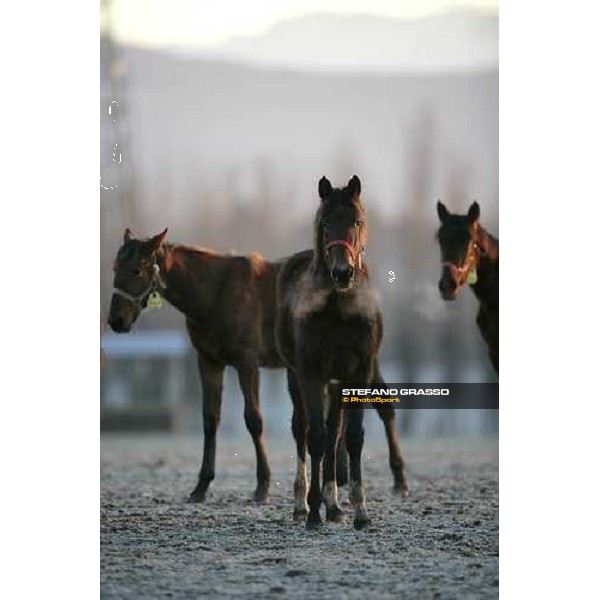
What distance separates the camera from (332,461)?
881 cm

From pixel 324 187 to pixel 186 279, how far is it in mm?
1025

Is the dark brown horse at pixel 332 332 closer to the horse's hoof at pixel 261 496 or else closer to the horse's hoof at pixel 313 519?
the horse's hoof at pixel 313 519

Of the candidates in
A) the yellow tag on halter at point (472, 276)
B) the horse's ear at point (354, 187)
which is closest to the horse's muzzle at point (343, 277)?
the horse's ear at point (354, 187)

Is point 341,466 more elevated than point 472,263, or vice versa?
point 472,263

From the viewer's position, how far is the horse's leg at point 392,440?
8914mm

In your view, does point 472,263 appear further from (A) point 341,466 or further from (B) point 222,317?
(B) point 222,317

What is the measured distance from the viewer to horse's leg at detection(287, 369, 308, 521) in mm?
9023

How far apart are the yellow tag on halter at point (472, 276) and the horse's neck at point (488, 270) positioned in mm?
18

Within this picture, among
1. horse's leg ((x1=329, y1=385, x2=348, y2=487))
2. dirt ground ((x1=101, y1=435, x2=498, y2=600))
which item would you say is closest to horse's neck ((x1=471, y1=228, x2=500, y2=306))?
dirt ground ((x1=101, y1=435, x2=498, y2=600))

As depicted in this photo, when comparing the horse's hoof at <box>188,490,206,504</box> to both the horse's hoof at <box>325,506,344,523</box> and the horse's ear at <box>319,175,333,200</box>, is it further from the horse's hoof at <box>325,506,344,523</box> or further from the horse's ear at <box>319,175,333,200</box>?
the horse's ear at <box>319,175,333,200</box>

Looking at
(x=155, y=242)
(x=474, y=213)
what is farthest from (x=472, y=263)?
(x=155, y=242)
